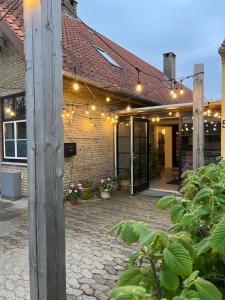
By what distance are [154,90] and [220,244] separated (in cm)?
1159

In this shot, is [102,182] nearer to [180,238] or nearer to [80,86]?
[80,86]

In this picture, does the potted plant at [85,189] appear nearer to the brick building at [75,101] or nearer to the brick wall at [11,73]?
the brick building at [75,101]

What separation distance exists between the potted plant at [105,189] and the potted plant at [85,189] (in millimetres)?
357

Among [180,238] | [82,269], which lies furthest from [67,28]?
[180,238]

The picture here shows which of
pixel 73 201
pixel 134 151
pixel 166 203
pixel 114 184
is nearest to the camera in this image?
pixel 166 203

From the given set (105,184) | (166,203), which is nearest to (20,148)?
(105,184)

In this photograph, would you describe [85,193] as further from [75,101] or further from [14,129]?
[14,129]

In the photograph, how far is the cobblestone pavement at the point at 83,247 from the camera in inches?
123

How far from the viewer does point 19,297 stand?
114 inches

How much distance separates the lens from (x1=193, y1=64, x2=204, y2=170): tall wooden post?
4.63m

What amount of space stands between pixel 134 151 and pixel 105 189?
162 centimetres

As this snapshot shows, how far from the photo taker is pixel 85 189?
7.39 metres

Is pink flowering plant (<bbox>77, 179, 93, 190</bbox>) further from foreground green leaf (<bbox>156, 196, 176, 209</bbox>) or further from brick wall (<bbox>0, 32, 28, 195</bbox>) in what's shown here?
foreground green leaf (<bbox>156, 196, 176, 209</bbox>)

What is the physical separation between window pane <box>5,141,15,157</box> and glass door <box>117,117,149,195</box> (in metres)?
3.42
